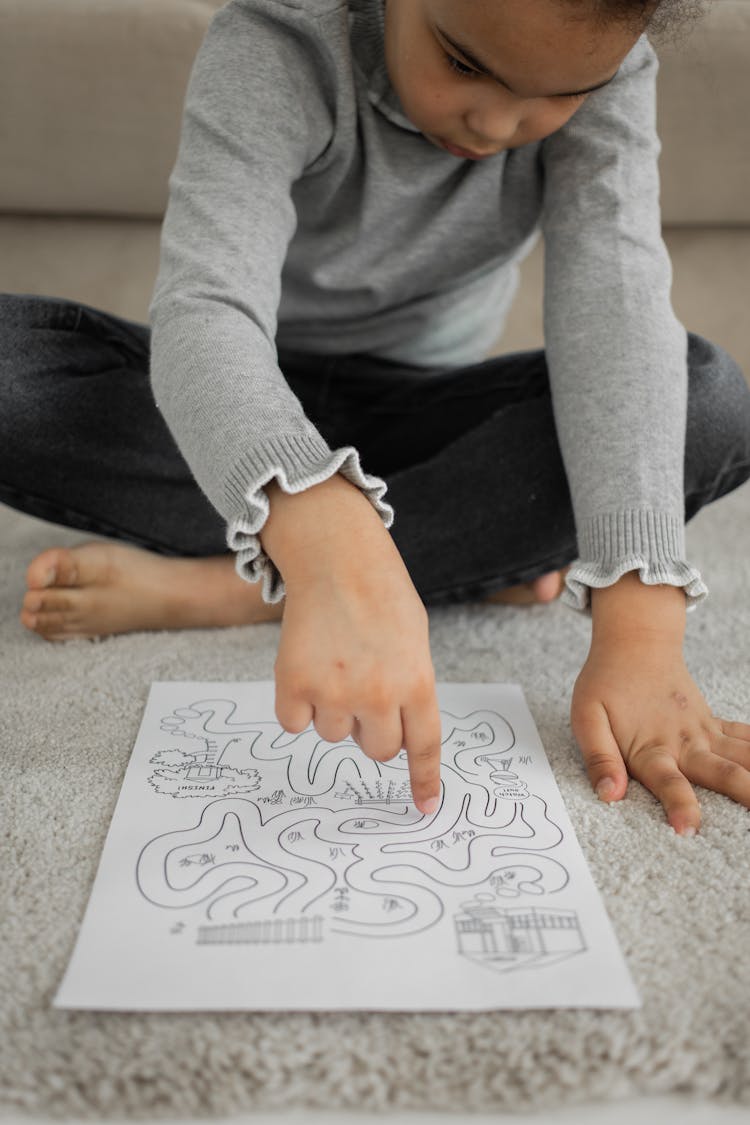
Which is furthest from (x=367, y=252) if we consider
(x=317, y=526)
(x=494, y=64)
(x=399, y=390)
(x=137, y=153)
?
(x=137, y=153)

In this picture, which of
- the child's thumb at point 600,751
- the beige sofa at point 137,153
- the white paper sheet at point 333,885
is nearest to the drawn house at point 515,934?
the white paper sheet at point 333,885

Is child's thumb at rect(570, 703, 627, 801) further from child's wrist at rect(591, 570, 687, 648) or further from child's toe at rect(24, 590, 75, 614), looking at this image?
child's toe at rect(24, 590, 75, 614)

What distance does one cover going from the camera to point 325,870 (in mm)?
455

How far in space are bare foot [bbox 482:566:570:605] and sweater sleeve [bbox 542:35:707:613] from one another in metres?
0.15

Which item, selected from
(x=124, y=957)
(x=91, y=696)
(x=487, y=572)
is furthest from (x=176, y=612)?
(x=124, y=957)

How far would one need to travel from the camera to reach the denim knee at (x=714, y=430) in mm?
691

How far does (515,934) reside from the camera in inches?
16.4

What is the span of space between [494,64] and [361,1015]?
46 cm

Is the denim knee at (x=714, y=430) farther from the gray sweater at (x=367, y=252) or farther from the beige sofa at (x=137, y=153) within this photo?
the beige sofa at (x=137, y=153)

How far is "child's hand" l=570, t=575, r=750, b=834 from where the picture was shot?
1.73 feet

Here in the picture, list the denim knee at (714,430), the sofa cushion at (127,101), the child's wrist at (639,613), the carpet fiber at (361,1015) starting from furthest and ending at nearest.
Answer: the sofa cushion at (127,101) < the denim knee at (714,430) < the child's wrist at (639,613) < the carpet fiber at (361,1015)

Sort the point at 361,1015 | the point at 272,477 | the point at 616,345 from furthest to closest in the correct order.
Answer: the point at 616,345 < the point at 272,477 < the point at 361,1015

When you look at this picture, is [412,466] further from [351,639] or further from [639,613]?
[351,639]

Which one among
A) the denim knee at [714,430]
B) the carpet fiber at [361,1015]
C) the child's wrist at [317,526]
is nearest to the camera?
the carpet fiber at [361,1015]
